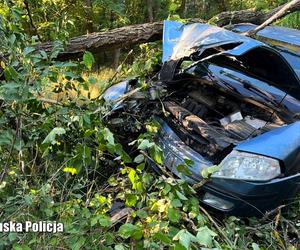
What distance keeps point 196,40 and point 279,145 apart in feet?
3.73

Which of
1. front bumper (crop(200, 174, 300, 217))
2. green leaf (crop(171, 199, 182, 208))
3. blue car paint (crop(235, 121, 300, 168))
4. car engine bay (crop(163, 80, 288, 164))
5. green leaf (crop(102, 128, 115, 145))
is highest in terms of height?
green leaf (crop(102, 128, 115, 145))

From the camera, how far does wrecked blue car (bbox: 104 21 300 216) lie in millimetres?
2689

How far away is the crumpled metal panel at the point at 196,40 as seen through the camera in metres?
3.03

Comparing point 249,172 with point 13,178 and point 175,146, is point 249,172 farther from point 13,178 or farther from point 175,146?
point 13,178

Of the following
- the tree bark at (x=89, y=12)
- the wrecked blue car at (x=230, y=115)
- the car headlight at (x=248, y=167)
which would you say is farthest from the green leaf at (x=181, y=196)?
the tree bark at (x=89, y=12)

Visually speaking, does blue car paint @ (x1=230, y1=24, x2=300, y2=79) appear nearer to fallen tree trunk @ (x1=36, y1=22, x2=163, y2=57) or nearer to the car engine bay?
the car engine bay

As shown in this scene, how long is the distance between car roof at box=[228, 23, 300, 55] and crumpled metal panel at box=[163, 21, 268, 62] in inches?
47.1

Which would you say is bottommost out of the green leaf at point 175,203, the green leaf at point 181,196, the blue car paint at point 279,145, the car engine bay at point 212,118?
the car engine bay at point 212,118

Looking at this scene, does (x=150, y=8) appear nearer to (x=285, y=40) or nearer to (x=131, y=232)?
(x=285, y=40)

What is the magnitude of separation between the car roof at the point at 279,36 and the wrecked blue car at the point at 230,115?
24 centimetres

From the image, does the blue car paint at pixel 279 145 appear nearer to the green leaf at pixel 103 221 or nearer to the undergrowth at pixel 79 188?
the undergrowth at pixel 79 188

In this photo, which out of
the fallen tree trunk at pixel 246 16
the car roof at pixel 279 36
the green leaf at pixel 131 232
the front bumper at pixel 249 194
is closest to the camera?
the green leaf at pixel 131 232

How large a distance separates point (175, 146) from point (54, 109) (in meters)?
0.94

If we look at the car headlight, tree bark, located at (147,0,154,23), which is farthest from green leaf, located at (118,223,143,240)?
tree bark, located at (147,0,154,23)
